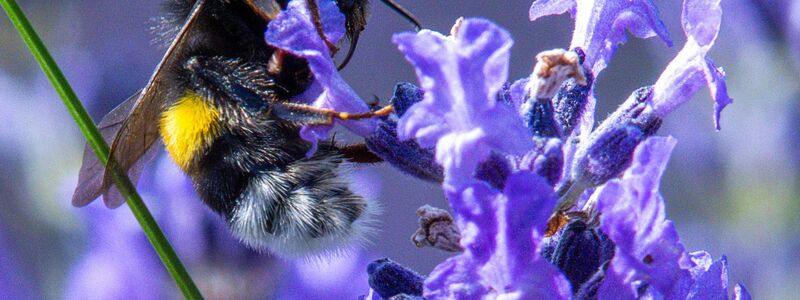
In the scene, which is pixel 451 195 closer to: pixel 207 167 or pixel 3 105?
pixel 207 167

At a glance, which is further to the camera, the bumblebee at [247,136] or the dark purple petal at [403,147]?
the bumblebee at [247,136]

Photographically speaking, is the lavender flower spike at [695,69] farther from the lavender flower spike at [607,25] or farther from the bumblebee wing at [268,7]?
the bumblebee wing at [268,7]

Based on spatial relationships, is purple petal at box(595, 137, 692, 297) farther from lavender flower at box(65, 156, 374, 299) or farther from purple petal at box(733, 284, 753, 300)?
lavender flower at box(65, 156, 374, 299)

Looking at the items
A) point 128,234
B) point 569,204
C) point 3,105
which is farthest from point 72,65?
point 569,204

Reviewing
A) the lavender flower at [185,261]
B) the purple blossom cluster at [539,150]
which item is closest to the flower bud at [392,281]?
the purple blossom cluster at [539,150]

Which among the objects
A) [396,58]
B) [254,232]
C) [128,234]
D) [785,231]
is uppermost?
[254,232]

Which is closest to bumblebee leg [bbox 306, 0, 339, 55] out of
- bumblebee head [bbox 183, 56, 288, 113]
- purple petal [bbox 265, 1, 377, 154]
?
purple petal [bbox 265, 1, 377, 154]
